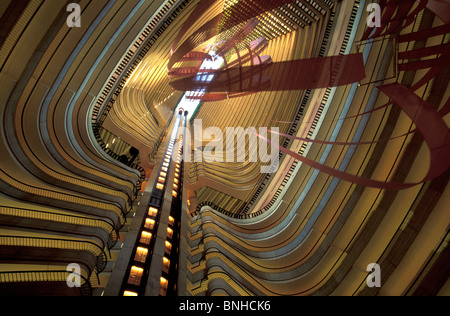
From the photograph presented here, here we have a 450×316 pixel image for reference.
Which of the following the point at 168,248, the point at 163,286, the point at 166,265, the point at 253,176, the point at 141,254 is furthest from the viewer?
the point at 253,176

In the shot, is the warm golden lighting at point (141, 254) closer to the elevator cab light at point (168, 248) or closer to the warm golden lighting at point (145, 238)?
the warm golden lighting at point (145, 238)

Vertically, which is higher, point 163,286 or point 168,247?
point 168,247

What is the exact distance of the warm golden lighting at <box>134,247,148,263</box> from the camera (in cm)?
667

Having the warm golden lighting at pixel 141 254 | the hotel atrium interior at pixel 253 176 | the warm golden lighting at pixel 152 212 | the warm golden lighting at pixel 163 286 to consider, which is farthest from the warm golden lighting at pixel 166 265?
the warm golden lighting at pixel 152 212

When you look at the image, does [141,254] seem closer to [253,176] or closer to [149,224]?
[149,224]

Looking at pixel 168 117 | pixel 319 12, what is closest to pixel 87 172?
pixel 319 12

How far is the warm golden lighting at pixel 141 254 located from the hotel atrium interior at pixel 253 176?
5cm

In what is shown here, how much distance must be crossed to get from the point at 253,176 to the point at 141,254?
10892mm

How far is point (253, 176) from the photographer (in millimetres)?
16828

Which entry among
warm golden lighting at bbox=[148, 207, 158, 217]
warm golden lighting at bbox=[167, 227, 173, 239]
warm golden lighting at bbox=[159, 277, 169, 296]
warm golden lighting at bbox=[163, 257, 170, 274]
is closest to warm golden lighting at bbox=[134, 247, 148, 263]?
warm golden lighting at bbox=[163, 257, 170, 274]

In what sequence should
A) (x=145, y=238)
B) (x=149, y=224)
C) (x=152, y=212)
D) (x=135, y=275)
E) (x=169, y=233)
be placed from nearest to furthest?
1. (x=135, y=275)
2. (x=145, y=238)
3. (x=149, y=224)
4. (x=169, y=233)
5. (x=152, y=212)

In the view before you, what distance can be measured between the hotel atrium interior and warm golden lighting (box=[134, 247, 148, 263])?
5cm

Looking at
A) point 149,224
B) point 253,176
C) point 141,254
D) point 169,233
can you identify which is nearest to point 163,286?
point 141,254
